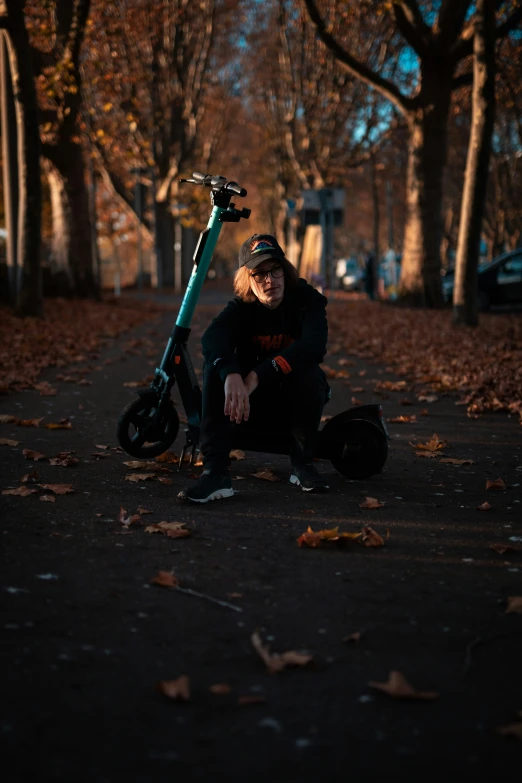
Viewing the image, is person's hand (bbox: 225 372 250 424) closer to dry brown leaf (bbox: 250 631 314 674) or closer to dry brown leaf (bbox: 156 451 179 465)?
dry brown leaf (bbox: 156 451 179 465)

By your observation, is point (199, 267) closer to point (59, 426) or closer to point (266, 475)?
point (266, 475)

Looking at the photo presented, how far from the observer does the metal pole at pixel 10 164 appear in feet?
64.2

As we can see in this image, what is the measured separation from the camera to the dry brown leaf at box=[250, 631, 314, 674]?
9.90ft

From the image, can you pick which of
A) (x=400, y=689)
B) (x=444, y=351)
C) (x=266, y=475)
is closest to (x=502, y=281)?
(x=444, y=351)

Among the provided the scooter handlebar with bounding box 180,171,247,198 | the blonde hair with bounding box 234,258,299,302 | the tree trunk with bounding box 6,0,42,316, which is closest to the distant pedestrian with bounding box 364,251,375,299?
the tree trunk with bounding box 6,0,42,316

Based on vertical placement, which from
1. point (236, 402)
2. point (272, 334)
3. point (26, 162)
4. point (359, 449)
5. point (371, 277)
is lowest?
point (359, 449)

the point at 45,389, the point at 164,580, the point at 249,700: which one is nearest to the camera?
the point at 249,700

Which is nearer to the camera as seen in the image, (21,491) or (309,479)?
(21,491)

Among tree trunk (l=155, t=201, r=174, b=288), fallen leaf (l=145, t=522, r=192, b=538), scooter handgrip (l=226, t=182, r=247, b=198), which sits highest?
tree trunk (l=155, t=201, r=174, b=288)

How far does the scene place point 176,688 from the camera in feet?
9.30

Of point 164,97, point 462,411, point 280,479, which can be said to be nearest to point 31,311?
point 462,411

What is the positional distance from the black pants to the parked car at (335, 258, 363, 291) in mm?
55758

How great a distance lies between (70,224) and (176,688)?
2382 centimetres

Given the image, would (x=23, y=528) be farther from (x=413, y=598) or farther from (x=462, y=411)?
(x=462, y=411)
